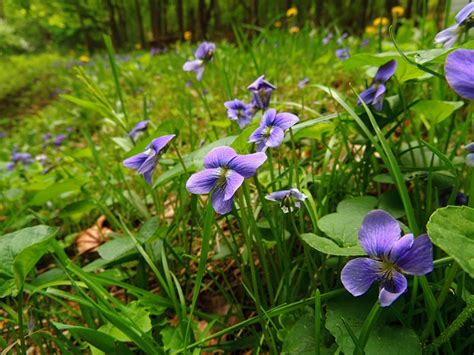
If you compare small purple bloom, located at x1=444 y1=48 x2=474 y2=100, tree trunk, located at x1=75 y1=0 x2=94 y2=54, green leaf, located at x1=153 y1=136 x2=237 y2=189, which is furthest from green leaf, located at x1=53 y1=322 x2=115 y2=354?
tree trunk, located at x1=75 y1=0 x2=94 y2=54

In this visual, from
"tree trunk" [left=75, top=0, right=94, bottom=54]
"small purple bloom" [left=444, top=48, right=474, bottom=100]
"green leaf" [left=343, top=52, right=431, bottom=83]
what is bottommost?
"tree trunk" [left=75, top=0, right=94, bottom=54]

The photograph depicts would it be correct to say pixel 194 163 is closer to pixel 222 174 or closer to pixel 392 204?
pixel 222 174

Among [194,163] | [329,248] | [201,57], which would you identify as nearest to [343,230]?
[329,248]

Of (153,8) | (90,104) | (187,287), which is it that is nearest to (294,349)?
(187,287)

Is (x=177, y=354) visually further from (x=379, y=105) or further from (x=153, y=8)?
(x=153, y=8)

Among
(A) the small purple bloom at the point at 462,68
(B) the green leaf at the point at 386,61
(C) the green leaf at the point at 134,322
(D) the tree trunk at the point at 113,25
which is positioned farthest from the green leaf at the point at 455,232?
(D) the tree trunk at the point at 113,25

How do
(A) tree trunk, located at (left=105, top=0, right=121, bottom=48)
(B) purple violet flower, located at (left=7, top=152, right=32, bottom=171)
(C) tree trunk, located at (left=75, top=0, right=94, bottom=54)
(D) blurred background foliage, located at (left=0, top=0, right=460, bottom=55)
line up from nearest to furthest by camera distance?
(B) purple violet flower, located at (left=7, top=152, right=32, bottom=171) < (D) blurred background foliage, located at (left=0, top=0, right=460, bottom=55) < (A) tree trunk, located at (left=105, top=0, right=121, bottom=48) < (C) tree trunk, located at (left=75, top=0, right=94, bottom=54)

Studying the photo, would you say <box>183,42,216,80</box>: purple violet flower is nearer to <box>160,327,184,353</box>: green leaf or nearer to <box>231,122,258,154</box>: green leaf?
<box>231,122,258,154</box>: green leaf
